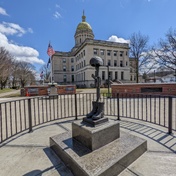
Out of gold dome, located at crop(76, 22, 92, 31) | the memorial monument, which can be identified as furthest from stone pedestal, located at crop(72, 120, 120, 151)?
gold dome, located at crop(76, 22, 92, 31)

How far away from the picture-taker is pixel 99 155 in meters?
2.23

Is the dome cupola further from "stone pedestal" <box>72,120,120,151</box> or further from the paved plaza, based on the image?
"stone pedestal" <box>72,120,120,151</box>

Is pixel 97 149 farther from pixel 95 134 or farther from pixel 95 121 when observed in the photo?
pixel 95 121

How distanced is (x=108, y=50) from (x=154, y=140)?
4482cm

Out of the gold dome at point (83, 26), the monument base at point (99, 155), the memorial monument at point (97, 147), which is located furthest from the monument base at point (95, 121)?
the gold dome at point (83, 26)

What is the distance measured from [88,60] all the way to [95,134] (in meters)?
40.3

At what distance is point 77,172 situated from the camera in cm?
200

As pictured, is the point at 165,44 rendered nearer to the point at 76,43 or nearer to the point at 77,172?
the point at 77,172

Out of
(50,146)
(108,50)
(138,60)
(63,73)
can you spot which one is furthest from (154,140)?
(63,73)

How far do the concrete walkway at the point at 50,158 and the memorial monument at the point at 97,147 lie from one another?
14cm

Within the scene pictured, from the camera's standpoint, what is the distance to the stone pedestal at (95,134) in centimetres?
236

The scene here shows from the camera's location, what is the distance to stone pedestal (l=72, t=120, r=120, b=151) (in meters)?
2.36

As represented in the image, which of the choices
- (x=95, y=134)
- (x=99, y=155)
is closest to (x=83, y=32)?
(x=95, y=134)

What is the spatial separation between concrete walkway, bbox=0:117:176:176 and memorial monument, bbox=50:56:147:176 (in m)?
0.14
